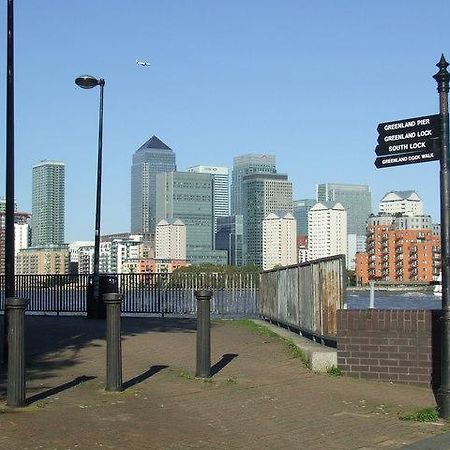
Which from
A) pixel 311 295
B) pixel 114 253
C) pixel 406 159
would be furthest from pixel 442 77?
pixel 114 253

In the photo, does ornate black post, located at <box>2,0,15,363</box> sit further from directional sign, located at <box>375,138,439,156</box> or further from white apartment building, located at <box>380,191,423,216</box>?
white apartment building, located at <box>380,191,423,216</box>

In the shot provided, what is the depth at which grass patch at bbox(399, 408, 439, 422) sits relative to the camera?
842 centimetres

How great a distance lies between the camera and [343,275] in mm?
11547

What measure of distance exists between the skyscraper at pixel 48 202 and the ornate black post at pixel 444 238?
5119 inches

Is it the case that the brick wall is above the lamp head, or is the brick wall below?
Result: below

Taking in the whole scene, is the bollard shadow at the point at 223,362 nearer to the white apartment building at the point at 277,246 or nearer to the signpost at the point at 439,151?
the signpost at the point at 439,151

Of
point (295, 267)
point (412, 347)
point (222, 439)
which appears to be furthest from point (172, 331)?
point (222, 439)

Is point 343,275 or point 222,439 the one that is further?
point 343,275

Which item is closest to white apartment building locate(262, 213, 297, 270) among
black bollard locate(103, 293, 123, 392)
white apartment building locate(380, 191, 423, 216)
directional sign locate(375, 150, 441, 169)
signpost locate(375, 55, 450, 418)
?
white apartment building locate(380, 191, 423, 216)

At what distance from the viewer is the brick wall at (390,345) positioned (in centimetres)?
1050

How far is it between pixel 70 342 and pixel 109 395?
4.94m

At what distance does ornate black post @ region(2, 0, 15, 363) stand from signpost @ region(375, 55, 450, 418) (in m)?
5.31

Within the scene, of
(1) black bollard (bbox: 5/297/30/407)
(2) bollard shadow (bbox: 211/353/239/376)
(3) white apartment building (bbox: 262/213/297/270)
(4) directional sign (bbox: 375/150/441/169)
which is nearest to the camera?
(1) black bollard (bbox: 5/297/30/407)

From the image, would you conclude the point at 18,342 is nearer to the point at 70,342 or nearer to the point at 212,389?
the point at 212,389
